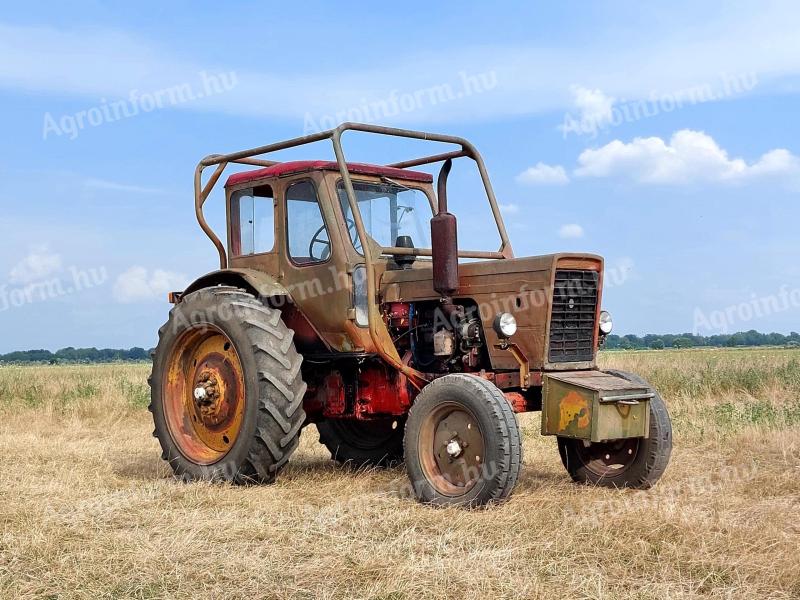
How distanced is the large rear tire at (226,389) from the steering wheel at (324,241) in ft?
2.03

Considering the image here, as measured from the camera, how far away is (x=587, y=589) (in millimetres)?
4750

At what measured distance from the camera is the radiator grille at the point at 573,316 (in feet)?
23.8

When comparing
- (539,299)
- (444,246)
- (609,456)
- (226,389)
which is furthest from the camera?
(226,389)

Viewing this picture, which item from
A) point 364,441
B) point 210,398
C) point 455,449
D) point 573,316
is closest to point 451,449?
point 455,449

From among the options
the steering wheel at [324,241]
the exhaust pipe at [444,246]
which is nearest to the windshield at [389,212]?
the steering wheel at [324,241]

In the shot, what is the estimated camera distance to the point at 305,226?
323 inches

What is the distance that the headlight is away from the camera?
23.1 ft

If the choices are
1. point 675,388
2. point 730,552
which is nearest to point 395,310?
point 730,552

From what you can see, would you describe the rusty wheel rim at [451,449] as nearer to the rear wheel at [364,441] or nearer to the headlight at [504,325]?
the headlight at [504,325]

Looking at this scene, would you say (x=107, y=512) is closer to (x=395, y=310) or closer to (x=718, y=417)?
(x=395, y=310)

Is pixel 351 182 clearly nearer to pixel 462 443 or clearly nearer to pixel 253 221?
pixel 253 221

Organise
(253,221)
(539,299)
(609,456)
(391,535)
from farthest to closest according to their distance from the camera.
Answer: (253,221) → (609,456) → (539,299) → (391,535)

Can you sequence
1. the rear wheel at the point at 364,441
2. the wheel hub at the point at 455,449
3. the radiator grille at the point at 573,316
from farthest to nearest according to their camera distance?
the rear wheel at the point at 364,441, the radiator grille at the point at 573,316, the wheel hub at the point at 455,449

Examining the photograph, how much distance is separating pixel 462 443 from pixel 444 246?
1423 mm
